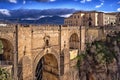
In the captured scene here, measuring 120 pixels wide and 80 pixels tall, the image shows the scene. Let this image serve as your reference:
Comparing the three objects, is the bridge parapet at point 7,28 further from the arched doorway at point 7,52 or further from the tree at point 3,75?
the tree at point 3,75

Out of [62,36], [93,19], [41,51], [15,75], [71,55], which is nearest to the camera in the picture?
[15,75]

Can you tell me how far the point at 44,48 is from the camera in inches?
1510

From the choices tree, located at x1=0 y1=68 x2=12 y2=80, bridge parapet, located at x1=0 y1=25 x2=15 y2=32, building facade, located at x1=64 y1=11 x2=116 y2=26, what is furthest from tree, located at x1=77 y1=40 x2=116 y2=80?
tree, located at x1=0 y1=68 x2=12 y2=80

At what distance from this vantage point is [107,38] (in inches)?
2164

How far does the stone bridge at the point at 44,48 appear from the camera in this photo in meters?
32.0

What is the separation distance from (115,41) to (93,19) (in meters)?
15.0

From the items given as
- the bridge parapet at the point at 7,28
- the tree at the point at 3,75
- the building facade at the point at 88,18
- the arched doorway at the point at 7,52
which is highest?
the building facade at the point at 88,18

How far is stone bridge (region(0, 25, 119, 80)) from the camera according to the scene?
32.0 metres

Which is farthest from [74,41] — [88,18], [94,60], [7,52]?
[7,52]

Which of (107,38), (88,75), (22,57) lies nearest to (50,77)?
(88,75)

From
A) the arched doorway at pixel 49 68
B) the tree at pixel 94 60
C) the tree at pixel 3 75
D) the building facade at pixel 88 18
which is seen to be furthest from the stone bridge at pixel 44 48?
the building facade at pixel 88 18

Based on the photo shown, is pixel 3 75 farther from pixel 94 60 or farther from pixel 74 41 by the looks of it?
pixel 94 60

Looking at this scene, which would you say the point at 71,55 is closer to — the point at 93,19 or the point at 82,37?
the point at 82,37

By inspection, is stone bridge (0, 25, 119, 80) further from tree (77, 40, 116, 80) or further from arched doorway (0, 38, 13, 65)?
tree (77, 40, 116, 80)
